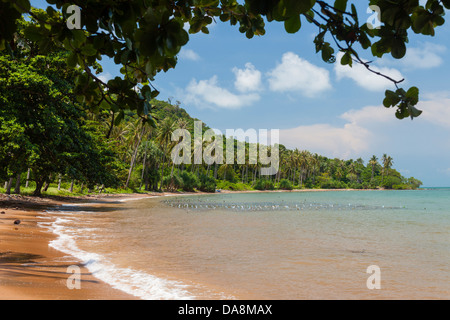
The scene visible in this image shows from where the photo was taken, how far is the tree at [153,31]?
1.23 meters

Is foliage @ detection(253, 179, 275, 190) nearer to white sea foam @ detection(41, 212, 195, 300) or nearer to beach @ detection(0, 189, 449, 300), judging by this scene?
beach @ detection(0, 189, 449, 300)

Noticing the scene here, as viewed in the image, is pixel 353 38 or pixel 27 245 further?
pixel 27 245

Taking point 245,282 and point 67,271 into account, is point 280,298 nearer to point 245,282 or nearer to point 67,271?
point 245,282

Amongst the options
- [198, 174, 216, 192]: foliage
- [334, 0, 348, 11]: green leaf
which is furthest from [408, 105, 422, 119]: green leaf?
[198, 174, 216, 192]: foliage

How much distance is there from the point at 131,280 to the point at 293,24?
642 centimetres

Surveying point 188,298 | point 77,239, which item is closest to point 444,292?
point 188,298

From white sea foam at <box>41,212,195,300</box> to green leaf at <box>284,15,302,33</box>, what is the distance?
5.34 meters

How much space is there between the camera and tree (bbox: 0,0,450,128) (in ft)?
4.05

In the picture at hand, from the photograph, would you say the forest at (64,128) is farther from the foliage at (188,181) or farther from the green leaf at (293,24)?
the green leaf at (293,24)

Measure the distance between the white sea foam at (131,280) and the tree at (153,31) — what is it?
459 centimetres

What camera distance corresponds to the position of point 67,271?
21.9ft

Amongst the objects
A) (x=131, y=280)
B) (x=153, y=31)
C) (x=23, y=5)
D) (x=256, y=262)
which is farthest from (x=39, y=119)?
(x=153, y=31)

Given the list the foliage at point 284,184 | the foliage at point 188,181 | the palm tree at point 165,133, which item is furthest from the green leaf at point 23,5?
the foliage at point 284,184

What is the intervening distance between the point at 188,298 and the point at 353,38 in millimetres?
5192
